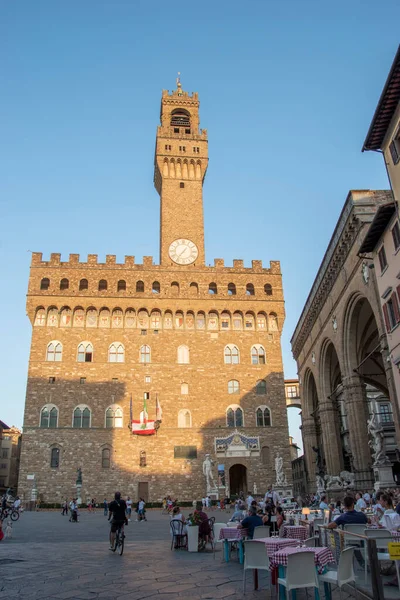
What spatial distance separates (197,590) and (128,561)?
3.67 meters

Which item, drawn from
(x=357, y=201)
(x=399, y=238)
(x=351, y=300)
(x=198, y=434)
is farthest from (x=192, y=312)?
(x=399, y=238)

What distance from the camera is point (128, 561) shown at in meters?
10.4

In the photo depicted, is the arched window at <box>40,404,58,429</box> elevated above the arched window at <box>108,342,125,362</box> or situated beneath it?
situated beneath

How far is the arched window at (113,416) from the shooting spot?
35.3 meters

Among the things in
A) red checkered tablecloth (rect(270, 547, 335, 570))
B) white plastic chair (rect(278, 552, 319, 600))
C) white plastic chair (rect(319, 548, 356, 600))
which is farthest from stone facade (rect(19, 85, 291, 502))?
white plastic chair (rect(278, 552, 319, 600))

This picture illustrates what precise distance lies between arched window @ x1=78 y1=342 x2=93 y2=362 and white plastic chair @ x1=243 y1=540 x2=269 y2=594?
3066 centimetres

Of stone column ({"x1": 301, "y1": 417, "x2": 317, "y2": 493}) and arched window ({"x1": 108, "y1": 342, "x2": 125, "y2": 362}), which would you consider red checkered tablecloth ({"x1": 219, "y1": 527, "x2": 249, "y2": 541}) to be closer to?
stone column ({"x1": 301, "y1": 417, "x2": 317, "y2": 493})

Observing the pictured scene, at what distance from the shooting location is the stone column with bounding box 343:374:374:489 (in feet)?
74.0

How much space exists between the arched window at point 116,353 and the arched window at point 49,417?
16.6 ft

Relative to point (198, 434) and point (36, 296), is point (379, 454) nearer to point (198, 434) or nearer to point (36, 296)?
point (198, 434)

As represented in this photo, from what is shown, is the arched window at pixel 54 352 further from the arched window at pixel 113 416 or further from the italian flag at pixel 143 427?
the italian flag at pixel 143 427

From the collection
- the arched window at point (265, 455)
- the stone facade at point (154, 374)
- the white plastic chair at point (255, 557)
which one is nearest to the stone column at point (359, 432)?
the arched window at point (265, 455)

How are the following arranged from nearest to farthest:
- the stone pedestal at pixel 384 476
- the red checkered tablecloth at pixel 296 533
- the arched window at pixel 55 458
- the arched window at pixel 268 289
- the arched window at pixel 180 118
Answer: the red checkered tablecloth at pixel 296 533 → the stone pedestal at pixel 384 476 → the arched window at pixel 55 458 → the arched window at pixel 268 289 → the arched window at pixel 180 118

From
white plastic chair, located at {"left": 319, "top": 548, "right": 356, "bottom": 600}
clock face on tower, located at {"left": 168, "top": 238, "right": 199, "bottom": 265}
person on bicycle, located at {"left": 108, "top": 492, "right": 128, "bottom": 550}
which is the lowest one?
white plastic chair, located at {"left": 319, "top": 548, "right": 356, "bottom": 600}
